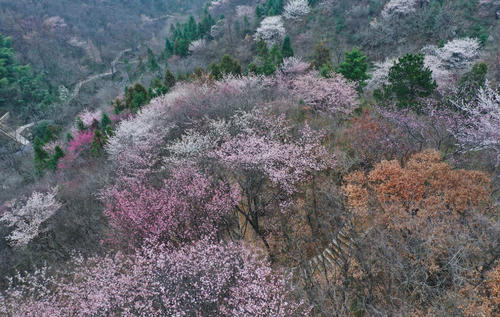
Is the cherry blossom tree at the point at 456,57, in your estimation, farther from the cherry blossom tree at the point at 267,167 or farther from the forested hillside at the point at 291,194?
the cherry blossom tree at the point at 267,167

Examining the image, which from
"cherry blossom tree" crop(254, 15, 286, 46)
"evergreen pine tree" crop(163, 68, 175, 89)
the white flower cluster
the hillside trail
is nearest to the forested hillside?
"evergreen pine tree" crop(163, 68, 175, 89)

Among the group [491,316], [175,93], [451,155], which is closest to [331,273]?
[491,316]

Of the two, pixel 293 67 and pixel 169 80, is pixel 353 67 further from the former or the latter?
pixel 169 80

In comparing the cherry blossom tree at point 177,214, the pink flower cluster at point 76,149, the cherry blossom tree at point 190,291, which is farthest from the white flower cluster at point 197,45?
the cherry blossom tree at point 190,291

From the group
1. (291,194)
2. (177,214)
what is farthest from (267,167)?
(177,214)

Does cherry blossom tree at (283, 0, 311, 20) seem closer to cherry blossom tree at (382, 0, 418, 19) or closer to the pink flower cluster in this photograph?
cherry blossom tree at (382, 0, 418, 19)

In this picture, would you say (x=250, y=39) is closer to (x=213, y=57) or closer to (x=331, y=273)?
(x=213, y=57)
